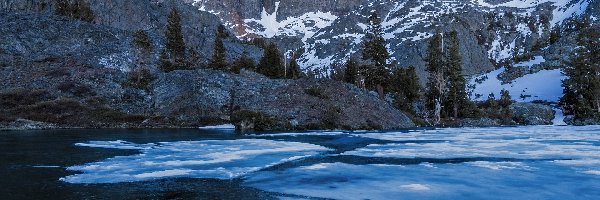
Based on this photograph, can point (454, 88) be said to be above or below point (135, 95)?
above

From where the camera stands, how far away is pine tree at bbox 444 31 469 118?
7675 centimetres

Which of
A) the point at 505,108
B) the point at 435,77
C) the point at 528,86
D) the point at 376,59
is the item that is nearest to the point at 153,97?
the point at 376,59

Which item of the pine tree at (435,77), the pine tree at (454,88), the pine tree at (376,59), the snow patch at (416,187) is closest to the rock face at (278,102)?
the pine tree at (454,88)

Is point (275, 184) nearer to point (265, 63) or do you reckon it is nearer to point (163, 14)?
point (265, 63)

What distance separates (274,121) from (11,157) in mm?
32494

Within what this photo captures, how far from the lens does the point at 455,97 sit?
250ft

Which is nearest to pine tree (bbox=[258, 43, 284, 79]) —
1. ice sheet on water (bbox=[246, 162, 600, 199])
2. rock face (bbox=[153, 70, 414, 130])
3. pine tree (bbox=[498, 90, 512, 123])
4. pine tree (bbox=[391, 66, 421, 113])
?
pine tree (bbox=[391, 66, 421, 113])

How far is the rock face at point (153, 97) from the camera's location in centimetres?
5625

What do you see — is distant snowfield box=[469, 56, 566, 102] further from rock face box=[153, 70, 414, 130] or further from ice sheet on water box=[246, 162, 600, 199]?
ice sheet on water box=[246, 162, 600, 199]

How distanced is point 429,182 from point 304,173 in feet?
15.3

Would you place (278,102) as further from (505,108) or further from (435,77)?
(505,108)

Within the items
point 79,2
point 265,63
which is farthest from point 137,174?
point 79,2

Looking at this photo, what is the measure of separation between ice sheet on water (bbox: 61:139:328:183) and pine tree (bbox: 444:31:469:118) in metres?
55.5

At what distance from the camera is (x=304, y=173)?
17391mm
